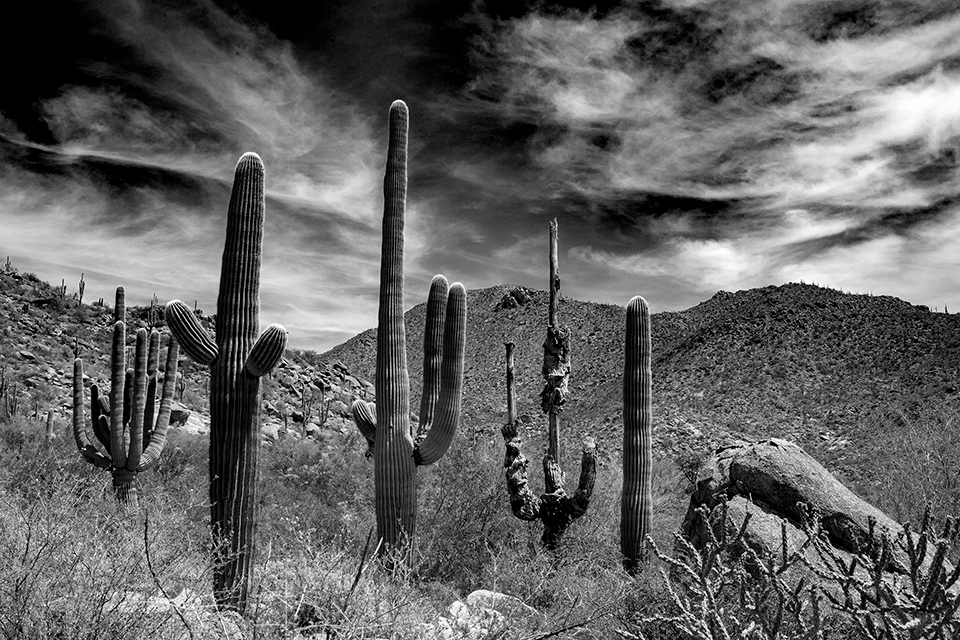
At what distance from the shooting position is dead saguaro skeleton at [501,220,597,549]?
9.36 meters

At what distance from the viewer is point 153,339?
39.0ft

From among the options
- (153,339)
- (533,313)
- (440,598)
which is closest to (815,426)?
(440,598)

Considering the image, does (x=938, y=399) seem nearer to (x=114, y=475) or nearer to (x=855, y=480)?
(x=855, y=480)

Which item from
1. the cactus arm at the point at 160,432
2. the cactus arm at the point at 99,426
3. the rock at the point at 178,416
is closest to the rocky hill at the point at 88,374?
the rock at the point at 178,416

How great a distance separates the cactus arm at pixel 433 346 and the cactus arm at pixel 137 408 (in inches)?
185

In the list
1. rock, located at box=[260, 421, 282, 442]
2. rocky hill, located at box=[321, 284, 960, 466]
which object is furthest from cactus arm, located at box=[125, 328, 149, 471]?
rocky hill, located at box=[321, 284, 960, 466]

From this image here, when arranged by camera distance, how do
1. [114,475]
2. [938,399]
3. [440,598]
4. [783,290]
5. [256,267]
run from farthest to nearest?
[783,290], [938,399], [114,475], [440,598], [256,267]

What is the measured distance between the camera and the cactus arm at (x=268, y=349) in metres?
5.98

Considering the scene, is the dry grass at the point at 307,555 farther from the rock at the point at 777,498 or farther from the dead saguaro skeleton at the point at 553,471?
the rock at the point at 777,498

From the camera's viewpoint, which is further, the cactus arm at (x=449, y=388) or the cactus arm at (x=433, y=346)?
the cactus arm at (x=433, y=346)

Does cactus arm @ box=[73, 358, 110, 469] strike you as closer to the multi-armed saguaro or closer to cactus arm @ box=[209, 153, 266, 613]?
the multi-armed saguaro

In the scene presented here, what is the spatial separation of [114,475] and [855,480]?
52.7ft

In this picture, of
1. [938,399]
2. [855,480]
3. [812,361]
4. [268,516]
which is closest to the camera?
[268,516]

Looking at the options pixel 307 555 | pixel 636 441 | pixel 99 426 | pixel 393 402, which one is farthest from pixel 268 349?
pixel 99 426
